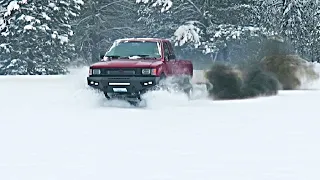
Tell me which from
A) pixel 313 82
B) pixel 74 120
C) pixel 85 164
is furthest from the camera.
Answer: pixel 313 82

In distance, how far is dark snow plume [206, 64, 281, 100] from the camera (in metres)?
15.7

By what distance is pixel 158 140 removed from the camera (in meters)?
8.09

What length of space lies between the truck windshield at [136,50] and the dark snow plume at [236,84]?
2.63 m

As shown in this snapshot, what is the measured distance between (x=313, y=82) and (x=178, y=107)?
32.0 ft

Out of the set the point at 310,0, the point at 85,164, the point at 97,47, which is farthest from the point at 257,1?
the point at 85,164

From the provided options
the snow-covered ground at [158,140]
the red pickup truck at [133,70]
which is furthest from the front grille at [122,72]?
the snow-covered ground at [158,140]

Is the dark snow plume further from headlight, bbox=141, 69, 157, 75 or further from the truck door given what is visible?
headlight, bbox=141, 69, 157, 75

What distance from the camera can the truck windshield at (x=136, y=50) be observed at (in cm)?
1375

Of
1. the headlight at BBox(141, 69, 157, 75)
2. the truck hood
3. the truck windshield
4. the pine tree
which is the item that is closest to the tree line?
the pine tree

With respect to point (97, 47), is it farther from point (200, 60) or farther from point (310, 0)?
point (310, 0)

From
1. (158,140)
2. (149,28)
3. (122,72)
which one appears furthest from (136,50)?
(149,28)

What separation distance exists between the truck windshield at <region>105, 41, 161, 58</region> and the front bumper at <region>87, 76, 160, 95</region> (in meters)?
1.17

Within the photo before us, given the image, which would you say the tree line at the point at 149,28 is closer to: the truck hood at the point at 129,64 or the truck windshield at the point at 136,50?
the truck windshield at the point at 136,50

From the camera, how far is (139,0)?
37.0 m
